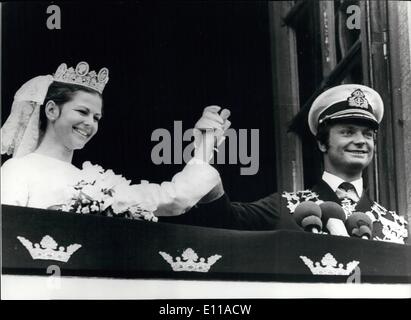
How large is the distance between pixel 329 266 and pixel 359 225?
415 mm

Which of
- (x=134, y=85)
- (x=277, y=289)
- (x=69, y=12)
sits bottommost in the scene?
(x=277, y=289)

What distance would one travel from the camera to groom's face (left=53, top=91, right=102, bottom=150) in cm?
730

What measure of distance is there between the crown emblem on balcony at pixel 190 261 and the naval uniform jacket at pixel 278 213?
0.79 ft

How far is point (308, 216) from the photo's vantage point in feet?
24.0

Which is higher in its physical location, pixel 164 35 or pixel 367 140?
pixel 164 35

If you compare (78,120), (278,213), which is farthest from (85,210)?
(278,213)

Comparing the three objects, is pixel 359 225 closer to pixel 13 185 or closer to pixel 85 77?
pixel 85 77

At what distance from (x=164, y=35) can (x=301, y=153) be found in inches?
52.0

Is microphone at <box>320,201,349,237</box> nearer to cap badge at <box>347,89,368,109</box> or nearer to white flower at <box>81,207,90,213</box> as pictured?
cap badge at <box>347,89,368,109</box>

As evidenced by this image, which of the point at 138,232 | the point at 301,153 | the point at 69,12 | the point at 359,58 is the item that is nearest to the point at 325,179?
the point at 301,153

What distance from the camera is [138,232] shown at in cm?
704

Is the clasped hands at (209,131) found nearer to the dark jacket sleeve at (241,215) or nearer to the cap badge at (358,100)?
the dark jacket sleeve at (241,215)

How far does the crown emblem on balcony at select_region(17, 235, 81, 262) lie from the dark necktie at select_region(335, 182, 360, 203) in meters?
2.01

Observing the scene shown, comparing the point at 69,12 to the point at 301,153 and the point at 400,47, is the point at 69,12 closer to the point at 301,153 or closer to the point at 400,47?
the point at 301,153
